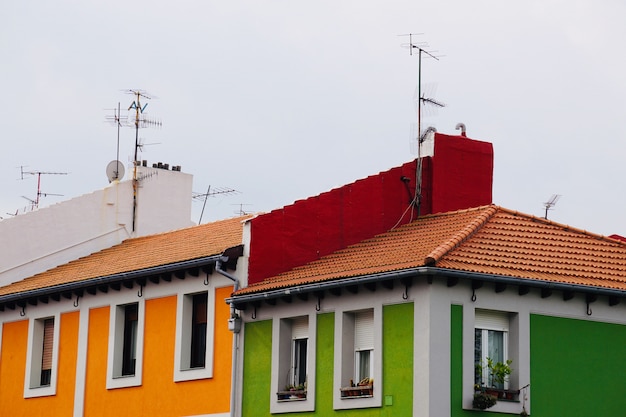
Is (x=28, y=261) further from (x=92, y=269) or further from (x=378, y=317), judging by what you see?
(x=378, y=317)

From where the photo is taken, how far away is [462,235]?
29203 millimetres

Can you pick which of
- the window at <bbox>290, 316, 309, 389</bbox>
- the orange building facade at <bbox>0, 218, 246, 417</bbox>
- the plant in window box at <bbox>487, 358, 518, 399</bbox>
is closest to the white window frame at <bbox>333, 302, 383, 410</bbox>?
the window at <bbox>290, 316, 309, 389</bbox>

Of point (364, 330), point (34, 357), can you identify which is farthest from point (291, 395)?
point (34, 357)

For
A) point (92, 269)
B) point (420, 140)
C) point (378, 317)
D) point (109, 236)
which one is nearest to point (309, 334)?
point (378, 317)

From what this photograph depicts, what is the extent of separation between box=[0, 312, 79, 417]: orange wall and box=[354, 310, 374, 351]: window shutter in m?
9.77

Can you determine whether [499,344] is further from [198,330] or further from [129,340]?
[129,340]

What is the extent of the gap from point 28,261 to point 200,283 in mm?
9243

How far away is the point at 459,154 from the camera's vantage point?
3422 centimetres

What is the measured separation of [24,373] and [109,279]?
5244mm

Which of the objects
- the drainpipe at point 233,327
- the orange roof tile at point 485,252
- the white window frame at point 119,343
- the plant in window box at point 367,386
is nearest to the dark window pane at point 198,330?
the drainpipe at point 233,327

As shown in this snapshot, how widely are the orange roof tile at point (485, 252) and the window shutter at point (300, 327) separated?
2.74ft

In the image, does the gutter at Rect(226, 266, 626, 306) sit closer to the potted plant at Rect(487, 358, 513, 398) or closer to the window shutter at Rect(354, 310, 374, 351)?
the window shutter at Rect(354, 310, 374, 351)

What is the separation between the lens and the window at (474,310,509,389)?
28.0 metres

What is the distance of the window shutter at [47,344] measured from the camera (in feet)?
124
